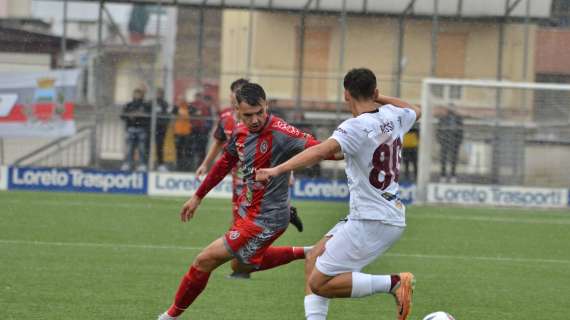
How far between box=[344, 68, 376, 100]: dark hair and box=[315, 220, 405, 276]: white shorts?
81 cm

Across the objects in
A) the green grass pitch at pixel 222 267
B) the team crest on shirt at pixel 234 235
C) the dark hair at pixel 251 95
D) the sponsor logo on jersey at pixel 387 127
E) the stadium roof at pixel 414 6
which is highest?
the stadium roof at pixel 414 6

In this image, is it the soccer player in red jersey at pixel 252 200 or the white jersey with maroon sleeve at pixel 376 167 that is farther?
the soccer player in red jersey at pixel 252 200

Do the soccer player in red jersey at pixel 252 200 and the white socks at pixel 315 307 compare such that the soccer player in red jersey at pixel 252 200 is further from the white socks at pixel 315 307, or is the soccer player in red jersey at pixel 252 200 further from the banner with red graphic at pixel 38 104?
the banner with red graphic at pixel 38 104

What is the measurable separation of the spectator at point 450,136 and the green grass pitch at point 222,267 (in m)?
2.61

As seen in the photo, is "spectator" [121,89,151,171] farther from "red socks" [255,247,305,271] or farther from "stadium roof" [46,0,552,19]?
"red socks" [255,247,305,271]

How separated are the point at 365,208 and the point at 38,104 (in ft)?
50.6

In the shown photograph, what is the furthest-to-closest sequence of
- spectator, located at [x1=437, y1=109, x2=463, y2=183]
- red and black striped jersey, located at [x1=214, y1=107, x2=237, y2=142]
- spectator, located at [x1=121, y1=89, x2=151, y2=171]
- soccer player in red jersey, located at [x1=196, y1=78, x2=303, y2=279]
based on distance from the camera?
spectator, located at [x1=121, y1=89, x2=151, y2=171]
spectator, located at [x1=437, y1=109, x2=463, y2=183]
red and black striped jersey, located at [x1=214, y1=107, x2=237, y2=142]
soccer player in red jersey, located at [x1=196, y1=78, x2=303, y2=279]

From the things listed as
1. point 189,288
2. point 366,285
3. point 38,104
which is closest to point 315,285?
point 366,285

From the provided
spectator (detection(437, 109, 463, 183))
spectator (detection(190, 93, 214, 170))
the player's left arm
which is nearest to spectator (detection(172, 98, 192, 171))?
spectator (detection(190, 93, 214, 170))

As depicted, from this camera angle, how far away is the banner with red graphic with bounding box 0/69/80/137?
21125mm

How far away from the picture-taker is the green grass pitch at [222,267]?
336 inches

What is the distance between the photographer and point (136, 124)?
21.4m

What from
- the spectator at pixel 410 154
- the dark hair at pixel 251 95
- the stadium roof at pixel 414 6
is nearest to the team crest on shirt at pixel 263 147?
the dark hair at pixel 251 95

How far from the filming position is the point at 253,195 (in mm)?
7797
